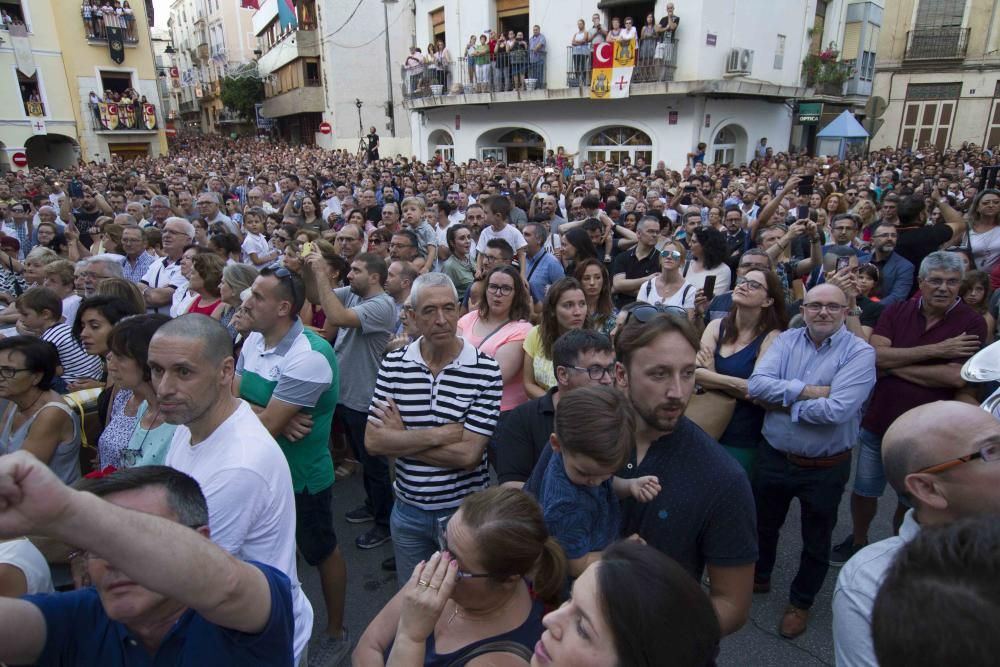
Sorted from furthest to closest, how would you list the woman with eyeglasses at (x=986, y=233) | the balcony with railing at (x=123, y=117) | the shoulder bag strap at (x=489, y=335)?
1. the balcony with railing at (x=123, y=117)
2. the woman with eyeglasses at (x=986, y=233)
3. the shoulder bag strap at (x=489, y=335)

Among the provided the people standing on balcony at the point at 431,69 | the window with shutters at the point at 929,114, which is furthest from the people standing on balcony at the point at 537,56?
the window with shutters at the point at 929,114

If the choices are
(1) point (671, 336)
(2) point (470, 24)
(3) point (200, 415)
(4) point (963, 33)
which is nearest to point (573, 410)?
(1) point (671, 336)

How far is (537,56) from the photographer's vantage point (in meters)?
21.4

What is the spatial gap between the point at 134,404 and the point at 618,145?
21190mm

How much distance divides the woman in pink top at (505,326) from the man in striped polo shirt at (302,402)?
959mm

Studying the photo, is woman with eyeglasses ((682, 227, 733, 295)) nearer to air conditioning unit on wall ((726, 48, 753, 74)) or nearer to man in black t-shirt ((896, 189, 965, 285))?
man in black t-shirt ((896, 189, 965, 285))

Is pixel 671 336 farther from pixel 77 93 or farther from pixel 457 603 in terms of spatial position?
pixel 77 93

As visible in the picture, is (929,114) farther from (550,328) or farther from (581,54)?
(550,328)

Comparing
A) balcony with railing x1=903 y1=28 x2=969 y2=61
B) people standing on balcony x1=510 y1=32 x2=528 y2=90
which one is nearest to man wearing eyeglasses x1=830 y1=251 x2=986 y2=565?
people standing on balcony x1=510 y1=32 x2=528 y2=90

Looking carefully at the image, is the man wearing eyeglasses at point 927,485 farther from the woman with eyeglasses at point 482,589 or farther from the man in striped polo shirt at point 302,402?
the man in striped polo shirt at point 302,402

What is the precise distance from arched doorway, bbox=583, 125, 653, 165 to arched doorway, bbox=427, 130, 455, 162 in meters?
7.06

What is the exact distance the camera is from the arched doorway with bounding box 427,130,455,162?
2656 cm

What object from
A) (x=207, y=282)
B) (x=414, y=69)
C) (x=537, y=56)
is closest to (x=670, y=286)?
(x=207, y=282)

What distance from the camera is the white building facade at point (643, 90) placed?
19000mm
